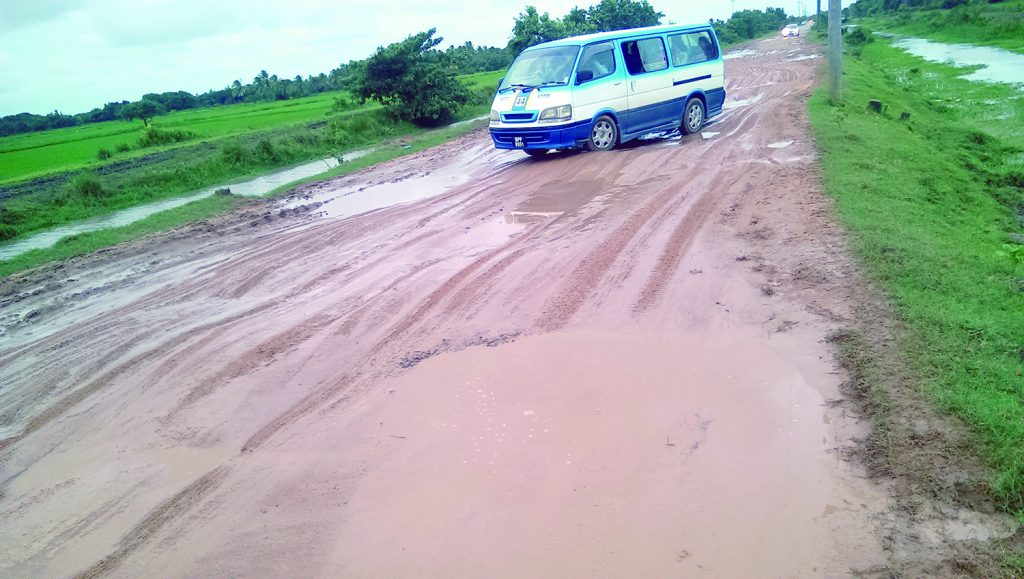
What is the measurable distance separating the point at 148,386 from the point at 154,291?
277cm

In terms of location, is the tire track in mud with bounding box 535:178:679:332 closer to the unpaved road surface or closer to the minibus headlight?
the unpaved road surface

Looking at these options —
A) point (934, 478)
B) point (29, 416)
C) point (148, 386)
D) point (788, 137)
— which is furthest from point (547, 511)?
point (788, 137)

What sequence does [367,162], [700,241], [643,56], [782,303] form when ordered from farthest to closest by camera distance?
[367,162] → [643,56] → [700,241] → [782,303]

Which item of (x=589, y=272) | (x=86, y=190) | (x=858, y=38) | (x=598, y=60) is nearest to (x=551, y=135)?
(x=598, y=60)

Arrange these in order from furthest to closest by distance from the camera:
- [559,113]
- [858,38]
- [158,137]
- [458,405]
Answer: [858,38]
[158,137]
[559,113]
[458,405]

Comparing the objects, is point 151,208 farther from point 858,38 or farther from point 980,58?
point 858,38

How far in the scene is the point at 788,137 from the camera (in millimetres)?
11555

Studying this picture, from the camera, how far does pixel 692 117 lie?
13703 mm

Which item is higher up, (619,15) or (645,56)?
(619,15)

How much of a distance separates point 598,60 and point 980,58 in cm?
2288

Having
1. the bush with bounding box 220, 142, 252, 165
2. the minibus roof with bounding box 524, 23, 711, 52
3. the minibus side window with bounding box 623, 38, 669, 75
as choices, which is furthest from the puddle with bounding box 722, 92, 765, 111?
the bush with bounding box 220, 142, 252, 165

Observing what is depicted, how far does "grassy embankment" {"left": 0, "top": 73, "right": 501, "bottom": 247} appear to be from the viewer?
14.0 metres

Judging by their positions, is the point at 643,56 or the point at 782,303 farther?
the point at 643,56

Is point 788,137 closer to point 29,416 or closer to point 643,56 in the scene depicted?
point 643,56
